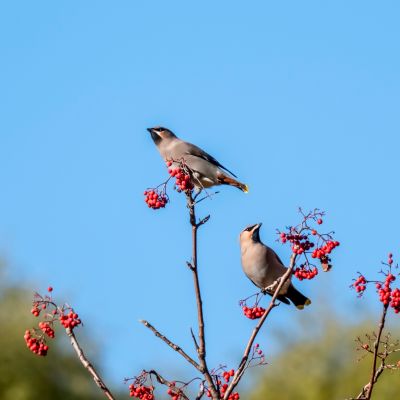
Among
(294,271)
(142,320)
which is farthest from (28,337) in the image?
(294,271)

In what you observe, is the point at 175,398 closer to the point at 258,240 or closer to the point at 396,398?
the point at 258,240

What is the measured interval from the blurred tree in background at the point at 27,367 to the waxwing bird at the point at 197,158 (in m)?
16.1

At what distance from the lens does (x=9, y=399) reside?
2386 cm

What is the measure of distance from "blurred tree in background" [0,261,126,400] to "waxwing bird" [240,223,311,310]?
15.8 meters

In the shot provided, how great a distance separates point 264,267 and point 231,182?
24.7 inches

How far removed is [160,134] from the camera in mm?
7270

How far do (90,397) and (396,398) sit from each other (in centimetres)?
627

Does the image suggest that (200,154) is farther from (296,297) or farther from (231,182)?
(296,297)

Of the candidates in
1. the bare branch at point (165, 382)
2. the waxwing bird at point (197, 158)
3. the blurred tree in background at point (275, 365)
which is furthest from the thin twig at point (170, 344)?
the blurred tree in background at point (275, 365)

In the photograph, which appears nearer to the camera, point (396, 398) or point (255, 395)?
point (396, 398)

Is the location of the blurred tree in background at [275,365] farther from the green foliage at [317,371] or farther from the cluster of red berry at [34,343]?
the cluster of red berry at [34,343]

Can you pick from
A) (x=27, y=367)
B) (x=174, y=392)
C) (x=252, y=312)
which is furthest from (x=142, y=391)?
(x=27, y=367)

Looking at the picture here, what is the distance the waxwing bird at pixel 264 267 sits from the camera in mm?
7238

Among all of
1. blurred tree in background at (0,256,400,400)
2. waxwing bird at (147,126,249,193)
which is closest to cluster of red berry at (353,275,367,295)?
waxwing bird at (147,126,249,193)
